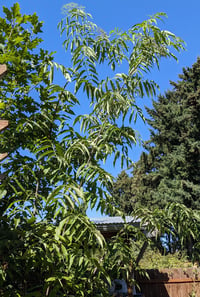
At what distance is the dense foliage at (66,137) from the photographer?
6.18 ft

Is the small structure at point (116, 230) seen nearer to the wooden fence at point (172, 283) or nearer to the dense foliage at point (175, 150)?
the wooden fence at point (172, 283)

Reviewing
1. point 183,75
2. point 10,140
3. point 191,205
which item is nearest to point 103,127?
point 10,140

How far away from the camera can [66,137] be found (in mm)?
2324

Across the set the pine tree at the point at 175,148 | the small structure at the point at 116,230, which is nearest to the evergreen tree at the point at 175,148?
the pine tree at the point at 175,148

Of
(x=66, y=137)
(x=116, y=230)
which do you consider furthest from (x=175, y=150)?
(x=66, y=137)

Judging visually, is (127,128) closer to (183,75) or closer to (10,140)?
(10,140)

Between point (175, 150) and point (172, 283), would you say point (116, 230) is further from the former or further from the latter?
point (175, 150)

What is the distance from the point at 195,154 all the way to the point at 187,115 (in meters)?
2.40

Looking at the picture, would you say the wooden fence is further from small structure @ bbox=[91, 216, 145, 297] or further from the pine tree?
the pine tree

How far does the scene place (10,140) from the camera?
7.62 feet

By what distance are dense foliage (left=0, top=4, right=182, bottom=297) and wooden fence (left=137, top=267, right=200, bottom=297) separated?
5.69 metres

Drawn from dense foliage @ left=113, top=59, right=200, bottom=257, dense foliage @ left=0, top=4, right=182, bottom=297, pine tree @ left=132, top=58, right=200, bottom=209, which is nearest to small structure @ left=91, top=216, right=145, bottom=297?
dense foliage @ left=0, top=4, right=182, bottom=297

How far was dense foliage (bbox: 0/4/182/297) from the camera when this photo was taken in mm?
1883

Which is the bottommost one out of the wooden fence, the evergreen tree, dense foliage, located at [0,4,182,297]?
the wooden fence
